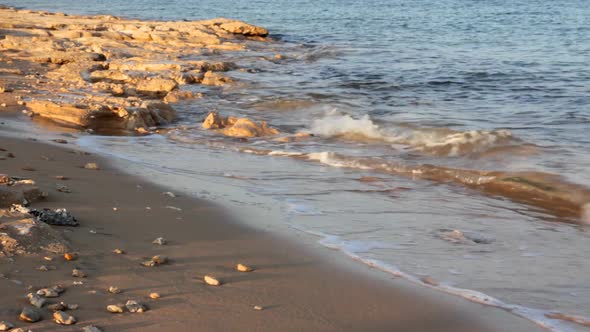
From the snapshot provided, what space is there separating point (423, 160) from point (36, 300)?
513cm

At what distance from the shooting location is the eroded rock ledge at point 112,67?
8.92 meters

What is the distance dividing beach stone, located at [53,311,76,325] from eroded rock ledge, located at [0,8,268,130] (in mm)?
5915

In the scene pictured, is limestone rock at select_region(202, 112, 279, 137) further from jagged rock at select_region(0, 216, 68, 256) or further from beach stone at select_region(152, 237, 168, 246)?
jagged rock at select_region(0, 216, 68, 256)

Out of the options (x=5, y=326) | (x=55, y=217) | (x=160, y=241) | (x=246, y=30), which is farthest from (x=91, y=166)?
(x=246, y=30)

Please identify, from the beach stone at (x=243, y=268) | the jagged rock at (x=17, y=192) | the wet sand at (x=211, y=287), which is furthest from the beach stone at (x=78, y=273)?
the jagged rock at (x=17, y=192)

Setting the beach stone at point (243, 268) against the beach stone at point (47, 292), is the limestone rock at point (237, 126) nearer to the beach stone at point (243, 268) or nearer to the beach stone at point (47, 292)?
the beach stone at point (243, 268)

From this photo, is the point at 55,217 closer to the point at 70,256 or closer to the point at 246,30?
the point at 70,256

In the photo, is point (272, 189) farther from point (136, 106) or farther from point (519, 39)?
point (519, 39)

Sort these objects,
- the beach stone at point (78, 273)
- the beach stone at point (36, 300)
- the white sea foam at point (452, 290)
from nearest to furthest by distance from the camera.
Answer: the beach stone at point (36, 300) < the beach stone at point (78, 273) < the white sea foam at point (452, 290)

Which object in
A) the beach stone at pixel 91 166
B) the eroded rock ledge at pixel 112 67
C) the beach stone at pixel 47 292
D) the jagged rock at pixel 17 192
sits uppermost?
the jagged rock at pixel 17 192

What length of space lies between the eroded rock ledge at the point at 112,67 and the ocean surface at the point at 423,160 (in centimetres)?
62

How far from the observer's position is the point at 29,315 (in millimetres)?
2865

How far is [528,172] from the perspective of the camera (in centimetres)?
687

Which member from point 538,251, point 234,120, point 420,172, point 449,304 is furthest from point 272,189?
point 234,120
